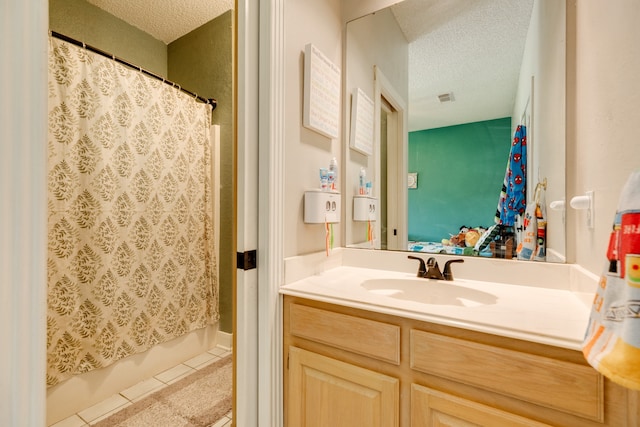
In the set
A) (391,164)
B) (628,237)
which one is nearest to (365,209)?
(391,164)

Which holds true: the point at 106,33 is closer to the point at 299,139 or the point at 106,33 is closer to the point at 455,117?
the point at 299,139

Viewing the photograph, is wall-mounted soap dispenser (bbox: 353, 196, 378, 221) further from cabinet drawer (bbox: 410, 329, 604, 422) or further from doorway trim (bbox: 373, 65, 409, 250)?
cabinet drawer (bbox: 410, 329, 604, 422)

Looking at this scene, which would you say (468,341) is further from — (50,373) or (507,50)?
(50,373)

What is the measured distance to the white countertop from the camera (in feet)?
2.23

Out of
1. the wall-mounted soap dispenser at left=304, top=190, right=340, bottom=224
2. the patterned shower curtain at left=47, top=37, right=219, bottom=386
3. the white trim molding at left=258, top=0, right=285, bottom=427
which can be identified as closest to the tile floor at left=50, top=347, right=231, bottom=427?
the patterned shower curtain at left=47, top=37, right=219, bottom=386

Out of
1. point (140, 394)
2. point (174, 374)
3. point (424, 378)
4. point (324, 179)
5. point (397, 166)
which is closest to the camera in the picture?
point (424, 378)

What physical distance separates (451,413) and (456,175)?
93 cm

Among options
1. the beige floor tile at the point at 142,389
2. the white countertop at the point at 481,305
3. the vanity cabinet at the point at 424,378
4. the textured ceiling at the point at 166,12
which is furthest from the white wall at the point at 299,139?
the beige floor tile at the point at 142,389

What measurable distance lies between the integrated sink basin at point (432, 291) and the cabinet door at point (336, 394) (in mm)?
319

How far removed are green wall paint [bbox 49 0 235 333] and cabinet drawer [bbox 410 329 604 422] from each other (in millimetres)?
1811

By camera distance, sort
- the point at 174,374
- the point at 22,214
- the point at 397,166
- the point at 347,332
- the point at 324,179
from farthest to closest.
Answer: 1. the point at 174,374
2. the point at 397,166
3. the point at 324,179
4. the point at 347,332
5. the point at 22,214

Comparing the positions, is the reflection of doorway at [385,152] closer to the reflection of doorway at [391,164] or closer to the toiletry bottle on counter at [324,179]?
the reflection of doorway at [391,164]

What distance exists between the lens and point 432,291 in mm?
1133

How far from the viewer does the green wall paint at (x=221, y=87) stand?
7.23 ft
